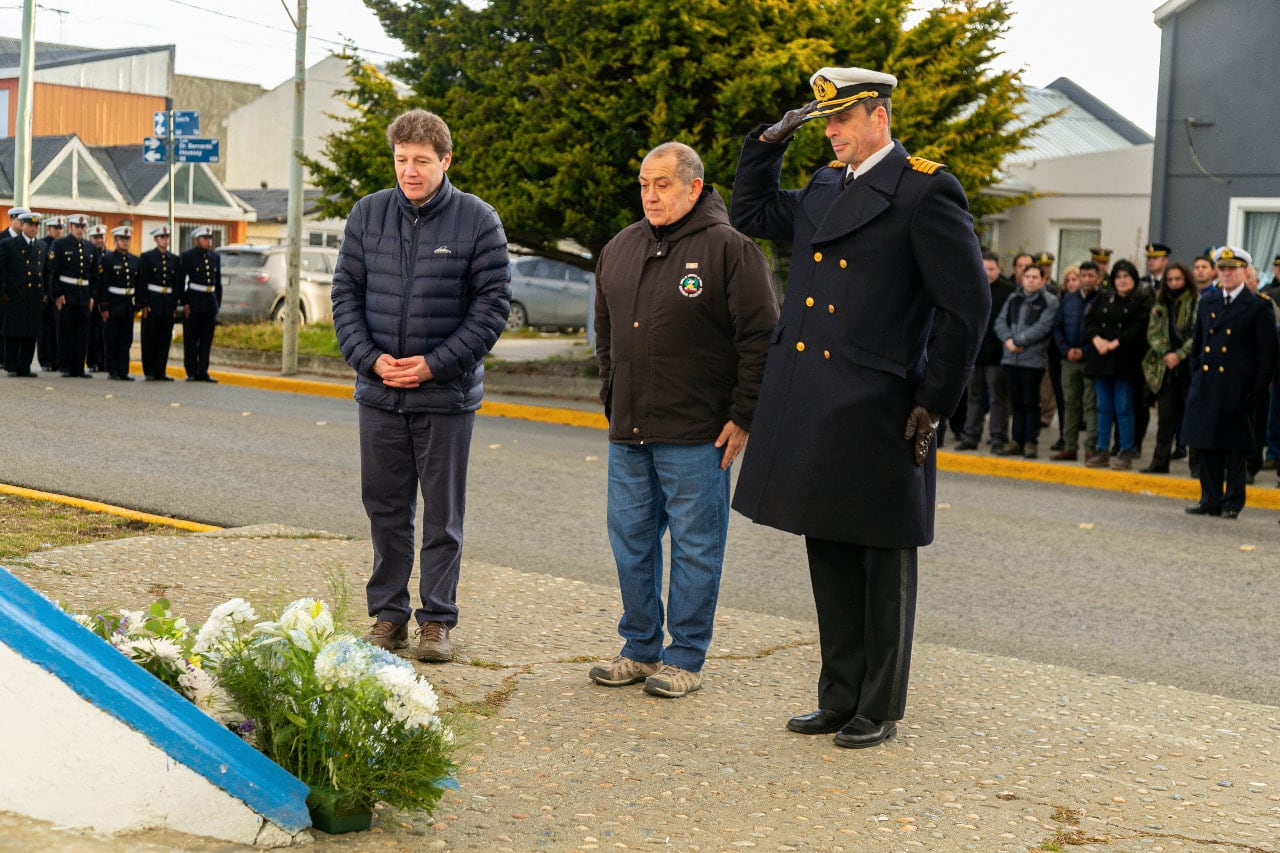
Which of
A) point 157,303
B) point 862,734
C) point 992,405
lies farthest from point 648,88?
point 862,734

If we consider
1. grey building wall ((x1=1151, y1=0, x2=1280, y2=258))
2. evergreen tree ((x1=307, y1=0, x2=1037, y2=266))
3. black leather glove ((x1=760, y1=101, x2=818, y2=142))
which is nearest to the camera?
black leather glove ((x1=760, y1=101, x2=818, y2=142))

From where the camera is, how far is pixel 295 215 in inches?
864

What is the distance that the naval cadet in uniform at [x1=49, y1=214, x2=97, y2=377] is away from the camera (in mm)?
19344

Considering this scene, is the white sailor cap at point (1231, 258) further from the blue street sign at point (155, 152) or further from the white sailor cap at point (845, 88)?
the blue street sign at point (155, 152)

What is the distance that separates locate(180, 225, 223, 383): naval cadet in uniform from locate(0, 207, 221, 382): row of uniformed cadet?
0.01 meters

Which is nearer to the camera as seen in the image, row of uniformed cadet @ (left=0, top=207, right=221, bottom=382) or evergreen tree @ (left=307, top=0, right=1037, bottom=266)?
evergreen tree @ (left=307, top=0, right=1037, bottom=266)

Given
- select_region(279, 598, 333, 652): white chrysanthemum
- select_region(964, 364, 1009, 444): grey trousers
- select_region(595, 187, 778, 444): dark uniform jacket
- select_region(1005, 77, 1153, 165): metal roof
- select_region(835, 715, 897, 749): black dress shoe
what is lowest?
select_region(835, 715, 897, 749): black dress shoe

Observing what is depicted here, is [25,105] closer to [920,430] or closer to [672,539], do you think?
[672,539]

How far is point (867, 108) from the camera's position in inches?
201

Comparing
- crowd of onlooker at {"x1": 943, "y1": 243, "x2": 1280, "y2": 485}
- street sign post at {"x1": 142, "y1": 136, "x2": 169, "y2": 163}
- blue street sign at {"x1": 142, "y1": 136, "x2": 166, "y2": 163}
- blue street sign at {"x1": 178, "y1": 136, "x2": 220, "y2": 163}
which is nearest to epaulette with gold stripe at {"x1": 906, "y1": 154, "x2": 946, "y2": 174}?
crowd of onlooker at {"x1": 943, "y1": 243, "x2": 1280, "y2": 485}

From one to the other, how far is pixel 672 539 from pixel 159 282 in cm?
1579

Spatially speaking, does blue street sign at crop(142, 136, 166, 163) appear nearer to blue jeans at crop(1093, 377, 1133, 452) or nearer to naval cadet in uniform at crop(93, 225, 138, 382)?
naval cadet in uniform at crop(93, 225, 138, 382)

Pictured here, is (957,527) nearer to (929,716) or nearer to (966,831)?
(929,716)

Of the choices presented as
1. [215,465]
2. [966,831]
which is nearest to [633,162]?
[215,465]
